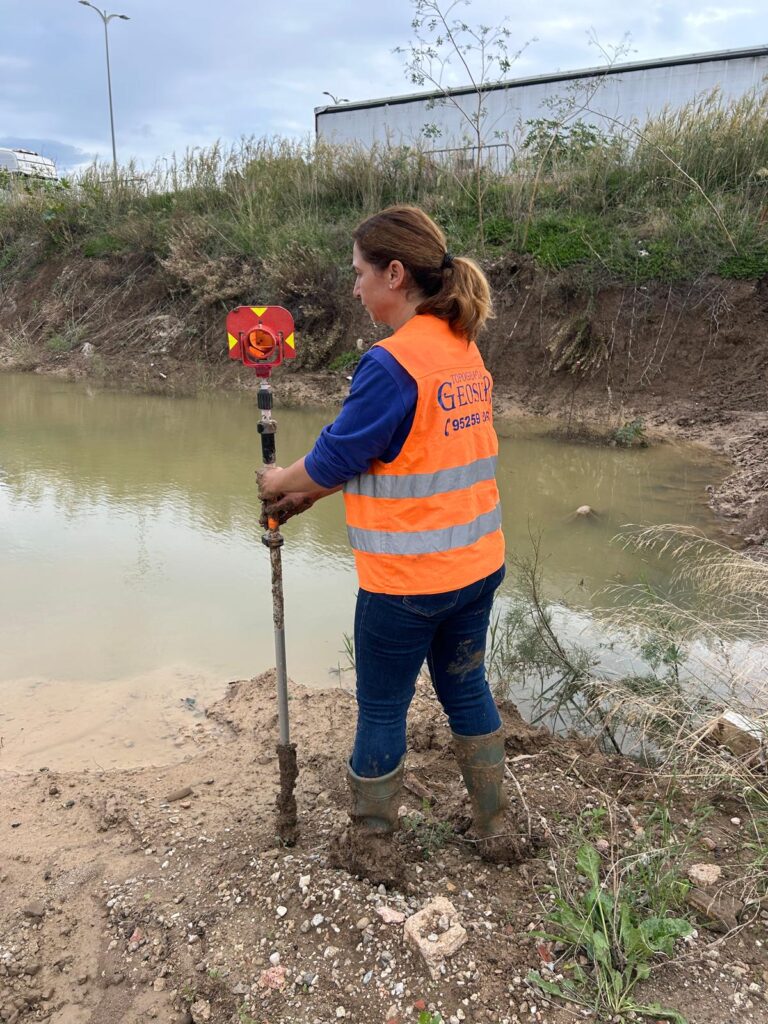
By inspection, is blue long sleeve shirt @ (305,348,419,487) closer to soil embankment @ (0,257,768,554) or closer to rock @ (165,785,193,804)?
rock @ (165,785,193,804)

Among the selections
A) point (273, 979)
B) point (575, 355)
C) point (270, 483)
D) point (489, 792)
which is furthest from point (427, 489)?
point (575, 355)

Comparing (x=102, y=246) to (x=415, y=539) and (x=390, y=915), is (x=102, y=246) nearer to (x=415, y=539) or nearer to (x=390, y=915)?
(x=415, y=539)

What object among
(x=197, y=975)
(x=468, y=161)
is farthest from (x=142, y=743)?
(x=468, y=161)

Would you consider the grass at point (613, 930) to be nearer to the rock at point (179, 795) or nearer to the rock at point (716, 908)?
the rock at point (716, 908)

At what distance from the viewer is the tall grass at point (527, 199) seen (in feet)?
30.3

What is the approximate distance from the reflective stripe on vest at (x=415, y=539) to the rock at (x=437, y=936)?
950 mm

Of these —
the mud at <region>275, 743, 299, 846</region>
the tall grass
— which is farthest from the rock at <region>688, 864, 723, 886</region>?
the tall grass

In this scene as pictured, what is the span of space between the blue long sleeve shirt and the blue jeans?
0.37 metres

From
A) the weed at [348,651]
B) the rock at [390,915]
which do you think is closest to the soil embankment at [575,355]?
the weed at [348,651]

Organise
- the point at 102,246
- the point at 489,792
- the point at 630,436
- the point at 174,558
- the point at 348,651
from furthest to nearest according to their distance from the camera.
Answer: the point at 102,246 < the point at 630,436 < the point at 174,558 < the point at 348,651 < the point at 489,792

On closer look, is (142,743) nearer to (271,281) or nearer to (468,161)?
(271,281)

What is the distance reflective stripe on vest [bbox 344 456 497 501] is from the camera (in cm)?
182

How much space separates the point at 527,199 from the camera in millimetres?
10320

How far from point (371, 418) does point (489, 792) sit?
1193 millimetres
